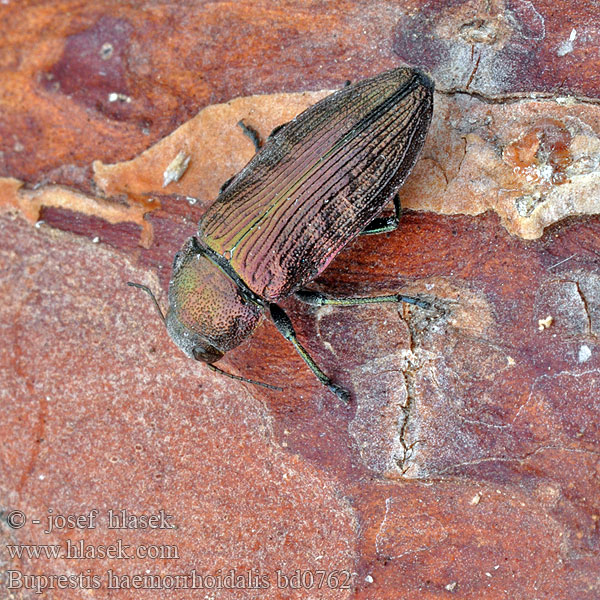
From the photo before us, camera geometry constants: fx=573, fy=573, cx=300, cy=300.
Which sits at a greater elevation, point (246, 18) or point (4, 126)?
point (246, 18)

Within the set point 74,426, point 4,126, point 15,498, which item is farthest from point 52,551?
point 4,126

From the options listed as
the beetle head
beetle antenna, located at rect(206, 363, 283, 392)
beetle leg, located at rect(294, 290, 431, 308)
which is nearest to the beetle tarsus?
beetle antenna, located at rect(206, 363, 283, 392)

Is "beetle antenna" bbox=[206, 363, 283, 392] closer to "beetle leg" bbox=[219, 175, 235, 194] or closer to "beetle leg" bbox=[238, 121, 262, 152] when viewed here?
"beetle leg" bbox=[219, 175, 235, 194]

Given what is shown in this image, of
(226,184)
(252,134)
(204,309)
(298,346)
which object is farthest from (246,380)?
(252,134)

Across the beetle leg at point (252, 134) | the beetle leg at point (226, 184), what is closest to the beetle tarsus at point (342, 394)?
the beetle leg at point (226, 184)

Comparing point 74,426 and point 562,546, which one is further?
point 74,426

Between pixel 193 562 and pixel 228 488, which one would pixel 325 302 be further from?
pixel 193 562
